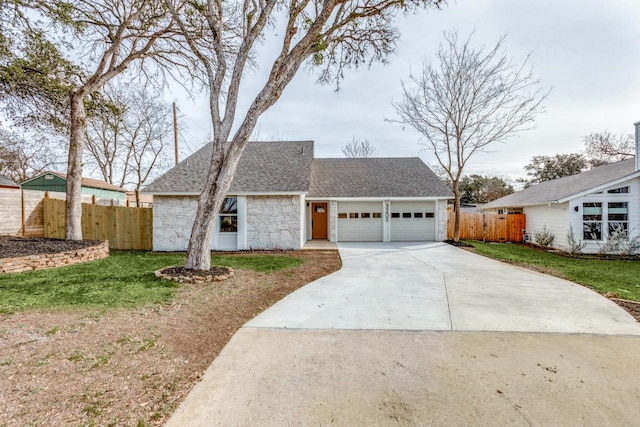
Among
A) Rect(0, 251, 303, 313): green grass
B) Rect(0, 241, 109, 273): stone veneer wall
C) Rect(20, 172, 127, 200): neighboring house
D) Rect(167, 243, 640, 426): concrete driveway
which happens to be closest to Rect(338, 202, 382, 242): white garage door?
Rect(0, 251, 303, 313): green grass

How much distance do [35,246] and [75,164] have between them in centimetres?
281

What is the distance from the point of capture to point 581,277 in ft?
24.1

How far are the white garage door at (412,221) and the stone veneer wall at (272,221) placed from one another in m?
5.33

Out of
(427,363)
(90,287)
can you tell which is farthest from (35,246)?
(427,363)

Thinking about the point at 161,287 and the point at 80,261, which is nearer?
the point at 161,287

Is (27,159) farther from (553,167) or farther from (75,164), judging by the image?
(553,167)

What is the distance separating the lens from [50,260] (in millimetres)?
7332

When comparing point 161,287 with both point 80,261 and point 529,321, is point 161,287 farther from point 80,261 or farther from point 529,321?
point 529,321

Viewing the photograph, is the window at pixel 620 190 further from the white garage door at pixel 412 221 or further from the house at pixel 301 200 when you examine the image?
the white garage door at pixel 412 221

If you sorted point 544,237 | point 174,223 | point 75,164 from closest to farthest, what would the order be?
point 75,164
point 174,223
point 544,237

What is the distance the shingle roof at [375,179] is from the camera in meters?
13.8

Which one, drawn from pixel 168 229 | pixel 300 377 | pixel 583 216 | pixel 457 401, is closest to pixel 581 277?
pixel 583 216

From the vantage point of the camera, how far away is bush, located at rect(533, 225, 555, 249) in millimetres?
12938

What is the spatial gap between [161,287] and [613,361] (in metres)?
7.00
